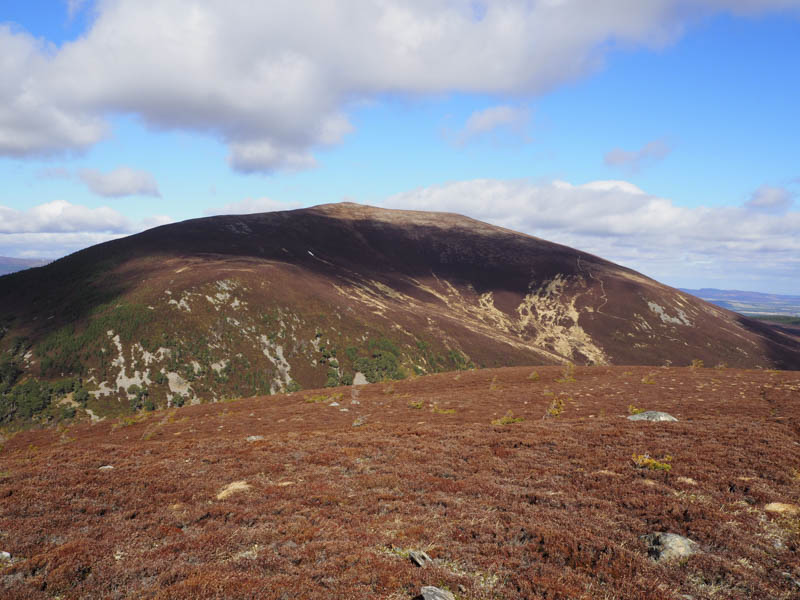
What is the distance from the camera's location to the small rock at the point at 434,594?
20.1ft

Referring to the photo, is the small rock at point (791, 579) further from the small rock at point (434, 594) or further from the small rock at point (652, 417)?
the small rock at point (652, 417)

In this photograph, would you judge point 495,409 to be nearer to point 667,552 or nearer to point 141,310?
point 667,552

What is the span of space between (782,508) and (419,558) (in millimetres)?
9628

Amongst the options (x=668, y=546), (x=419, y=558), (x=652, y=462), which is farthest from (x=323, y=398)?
(x=668, y=546)

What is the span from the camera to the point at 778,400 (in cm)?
2297

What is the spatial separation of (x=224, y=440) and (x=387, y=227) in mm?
170427

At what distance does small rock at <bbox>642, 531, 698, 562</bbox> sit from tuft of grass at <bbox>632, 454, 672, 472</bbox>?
15.1 feet

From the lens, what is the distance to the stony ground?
6.84m

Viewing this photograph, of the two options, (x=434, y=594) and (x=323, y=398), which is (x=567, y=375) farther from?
(x=434, y=594)

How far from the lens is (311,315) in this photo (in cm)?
8000

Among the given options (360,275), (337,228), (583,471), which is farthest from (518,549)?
(337,228)

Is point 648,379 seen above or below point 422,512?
below

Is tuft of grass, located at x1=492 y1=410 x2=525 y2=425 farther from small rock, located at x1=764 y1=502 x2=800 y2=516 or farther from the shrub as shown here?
the shrub

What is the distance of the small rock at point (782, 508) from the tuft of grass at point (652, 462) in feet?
8.54
